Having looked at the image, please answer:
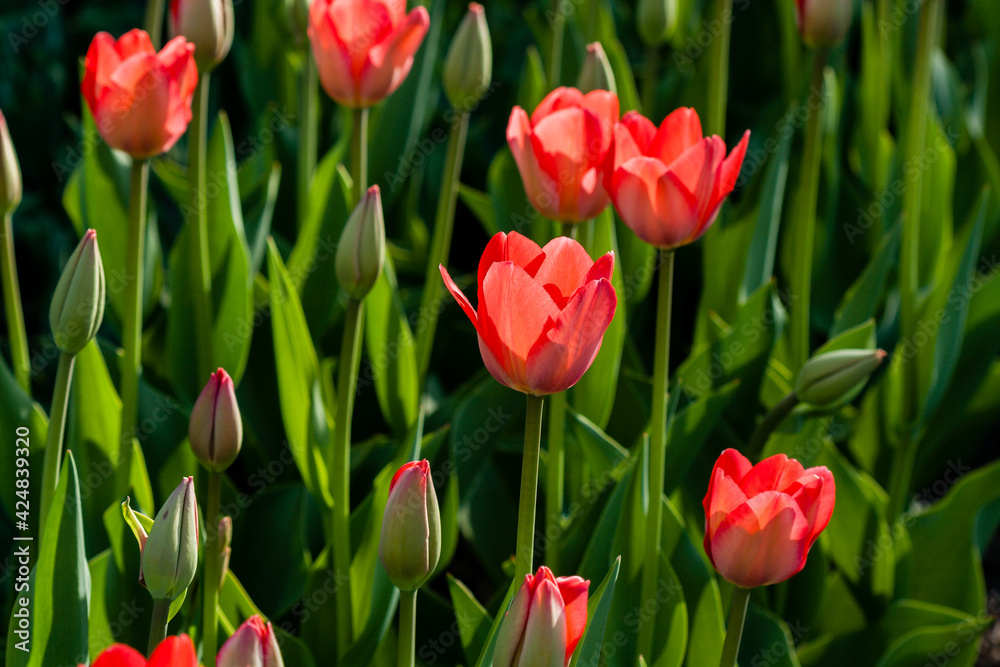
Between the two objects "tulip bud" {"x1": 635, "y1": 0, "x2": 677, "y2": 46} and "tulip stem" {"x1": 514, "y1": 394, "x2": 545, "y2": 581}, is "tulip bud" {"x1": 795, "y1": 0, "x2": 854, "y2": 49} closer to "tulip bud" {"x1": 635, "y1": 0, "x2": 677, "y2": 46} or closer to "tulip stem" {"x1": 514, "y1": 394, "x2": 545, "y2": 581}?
"tulip bud" {"x1": 635, "y1": 0, "x2": 677, "y2": 46}

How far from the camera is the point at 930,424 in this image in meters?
1.53

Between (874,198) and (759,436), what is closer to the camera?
(759,436)

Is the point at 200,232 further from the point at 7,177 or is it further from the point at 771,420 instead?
the point at 771,420

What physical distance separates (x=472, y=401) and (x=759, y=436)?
330 millimetres

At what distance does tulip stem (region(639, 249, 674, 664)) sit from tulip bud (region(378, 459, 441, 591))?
288 millimetres

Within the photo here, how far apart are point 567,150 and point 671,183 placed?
0.38ft

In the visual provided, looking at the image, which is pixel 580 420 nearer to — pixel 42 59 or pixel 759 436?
pixel 759 436

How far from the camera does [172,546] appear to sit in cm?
70

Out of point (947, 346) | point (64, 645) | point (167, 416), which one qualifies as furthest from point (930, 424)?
point (64, 645)

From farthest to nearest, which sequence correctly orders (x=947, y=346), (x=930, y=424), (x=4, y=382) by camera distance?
(x=930, y=424)
(x=947, y=346)
(x=4, y=382)

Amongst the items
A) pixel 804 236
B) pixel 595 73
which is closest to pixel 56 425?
pixel 595 73

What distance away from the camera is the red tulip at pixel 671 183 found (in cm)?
87

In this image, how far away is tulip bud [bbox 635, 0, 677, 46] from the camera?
1534mm

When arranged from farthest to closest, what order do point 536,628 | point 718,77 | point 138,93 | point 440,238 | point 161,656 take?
point 718,77, point 440,238, point 138,93, point 536,628, point 161,656
